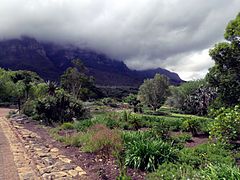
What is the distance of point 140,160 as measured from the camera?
7426 millimetres

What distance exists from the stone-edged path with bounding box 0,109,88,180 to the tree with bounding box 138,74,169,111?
1907 inches

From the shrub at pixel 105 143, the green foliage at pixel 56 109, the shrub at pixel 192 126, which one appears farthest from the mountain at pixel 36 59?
the shrub at pixel 105 143

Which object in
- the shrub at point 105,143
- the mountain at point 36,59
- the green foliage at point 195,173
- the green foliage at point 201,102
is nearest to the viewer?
the green foliage at point 195,173

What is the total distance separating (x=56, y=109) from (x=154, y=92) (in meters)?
41.0

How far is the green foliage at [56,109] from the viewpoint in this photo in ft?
64.7

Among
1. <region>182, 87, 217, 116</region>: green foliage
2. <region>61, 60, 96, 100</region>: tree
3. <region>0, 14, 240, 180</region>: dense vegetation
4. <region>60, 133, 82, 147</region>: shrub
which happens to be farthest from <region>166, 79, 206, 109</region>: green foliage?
<region>60, 133, 82, 147</region>: shrub

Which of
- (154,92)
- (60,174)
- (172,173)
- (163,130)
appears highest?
(154,92)

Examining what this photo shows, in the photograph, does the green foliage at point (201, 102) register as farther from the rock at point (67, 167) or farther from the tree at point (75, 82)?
the rock at point (67, 167)

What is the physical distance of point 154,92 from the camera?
195ft

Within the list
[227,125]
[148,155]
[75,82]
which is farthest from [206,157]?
[75,82]

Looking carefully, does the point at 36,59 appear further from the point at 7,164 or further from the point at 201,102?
the point at 7,164

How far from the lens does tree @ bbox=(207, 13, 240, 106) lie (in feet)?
60.3

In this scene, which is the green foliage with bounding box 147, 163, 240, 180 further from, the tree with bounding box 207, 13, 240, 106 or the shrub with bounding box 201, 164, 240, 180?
the tree with bounding box 207, 13, 240, 106

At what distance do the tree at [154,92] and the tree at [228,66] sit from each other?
131ft
